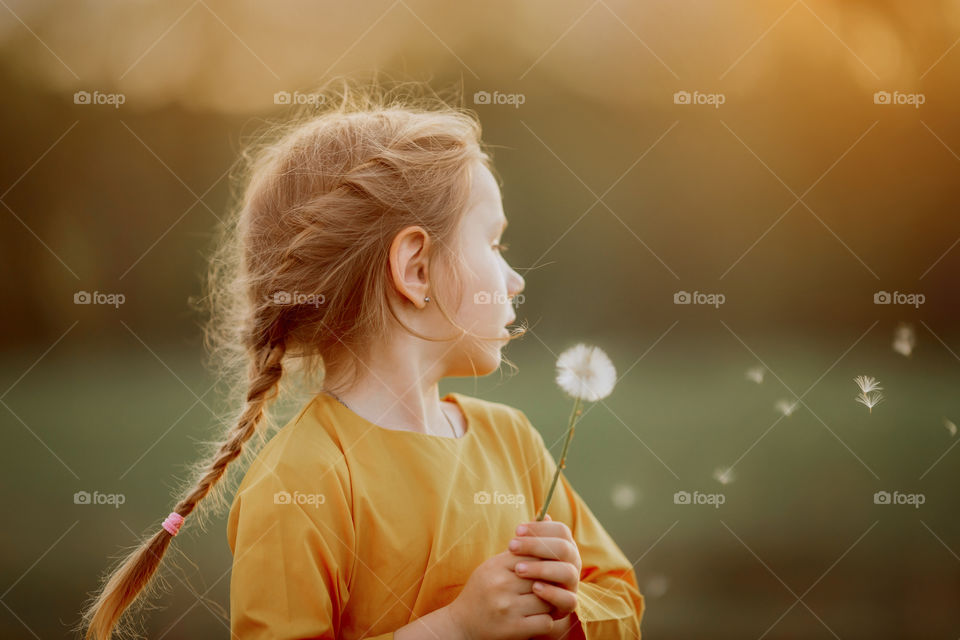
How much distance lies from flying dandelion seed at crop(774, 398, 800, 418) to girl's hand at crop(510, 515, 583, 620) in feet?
2.40

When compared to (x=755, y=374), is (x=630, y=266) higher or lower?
higher

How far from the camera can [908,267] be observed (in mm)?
1193

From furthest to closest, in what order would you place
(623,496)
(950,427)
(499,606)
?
(623,496) → (950,427) → (499,606)

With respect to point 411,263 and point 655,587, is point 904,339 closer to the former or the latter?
point 655,587

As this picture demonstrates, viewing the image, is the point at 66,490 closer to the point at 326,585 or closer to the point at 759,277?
the point at 326,585

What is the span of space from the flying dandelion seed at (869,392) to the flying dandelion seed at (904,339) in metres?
0.08

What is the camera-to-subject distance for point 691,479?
1.25 metres

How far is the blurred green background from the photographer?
1.19 metres

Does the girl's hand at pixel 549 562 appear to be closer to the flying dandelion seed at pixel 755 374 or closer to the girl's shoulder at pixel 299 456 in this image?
the girl's shoulder at pixel 299 456

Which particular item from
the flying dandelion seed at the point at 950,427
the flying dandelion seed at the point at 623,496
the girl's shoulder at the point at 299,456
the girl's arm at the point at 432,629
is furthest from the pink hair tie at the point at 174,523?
the flying dandelion seed at the point at 950,427

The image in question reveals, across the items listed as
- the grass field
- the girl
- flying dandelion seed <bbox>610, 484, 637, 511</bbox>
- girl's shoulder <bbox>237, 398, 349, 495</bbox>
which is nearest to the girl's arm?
the girl

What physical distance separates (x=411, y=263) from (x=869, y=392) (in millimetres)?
863

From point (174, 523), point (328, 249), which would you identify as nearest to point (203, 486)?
point (174, 523)

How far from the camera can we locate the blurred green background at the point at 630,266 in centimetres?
119
